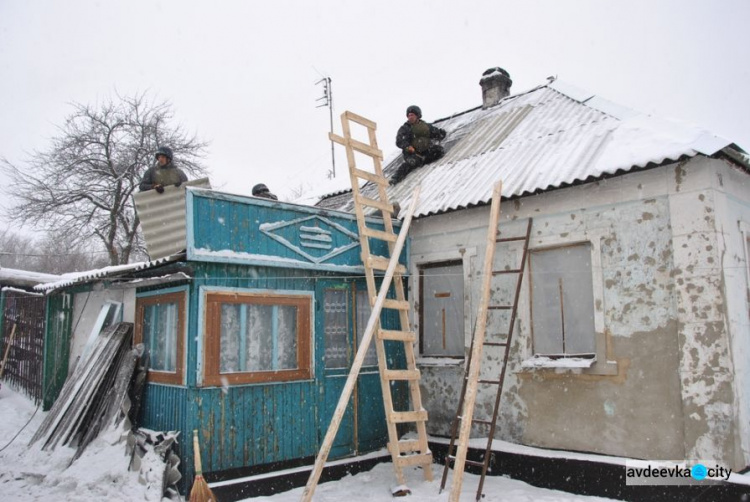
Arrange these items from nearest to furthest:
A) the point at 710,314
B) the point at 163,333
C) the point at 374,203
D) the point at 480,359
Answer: the point at 710,314 < the point at 480,359 < the point at 163,333 < the point at 374,203

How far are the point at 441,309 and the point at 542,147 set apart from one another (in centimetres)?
275

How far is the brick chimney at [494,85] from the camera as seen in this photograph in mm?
11781

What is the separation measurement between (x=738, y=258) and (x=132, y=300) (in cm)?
760

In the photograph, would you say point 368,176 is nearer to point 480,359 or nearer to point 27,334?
point 480,359

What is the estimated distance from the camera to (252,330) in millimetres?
6594

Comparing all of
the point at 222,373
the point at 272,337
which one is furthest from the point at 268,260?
the point at 222,373

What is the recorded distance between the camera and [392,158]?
11.6 m

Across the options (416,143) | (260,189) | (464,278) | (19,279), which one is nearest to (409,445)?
(464,278)

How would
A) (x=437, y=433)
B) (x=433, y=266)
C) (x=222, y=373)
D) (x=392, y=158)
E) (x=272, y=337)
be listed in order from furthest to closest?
(x=392, y=158) < (x=433, y=266) < (x=437, y=433) < (x=272, y=337) < (x=222, y=373)

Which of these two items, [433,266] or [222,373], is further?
[433,266]

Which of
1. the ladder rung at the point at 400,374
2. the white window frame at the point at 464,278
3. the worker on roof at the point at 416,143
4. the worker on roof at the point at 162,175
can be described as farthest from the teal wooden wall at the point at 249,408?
the worker on roof at the point at 416,143

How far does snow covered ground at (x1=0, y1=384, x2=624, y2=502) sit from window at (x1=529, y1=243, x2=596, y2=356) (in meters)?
1.68

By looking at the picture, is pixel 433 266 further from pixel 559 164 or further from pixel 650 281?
pixel 650 281

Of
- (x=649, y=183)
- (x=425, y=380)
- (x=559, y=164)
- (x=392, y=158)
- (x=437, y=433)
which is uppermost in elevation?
(x=392, y=158)
